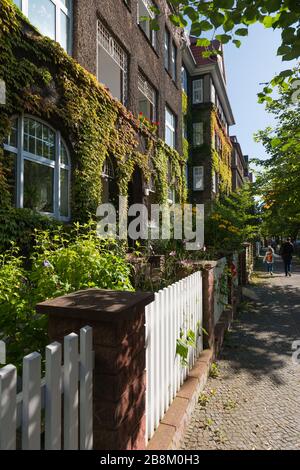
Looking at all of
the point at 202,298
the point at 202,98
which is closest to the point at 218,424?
the point at 202,298

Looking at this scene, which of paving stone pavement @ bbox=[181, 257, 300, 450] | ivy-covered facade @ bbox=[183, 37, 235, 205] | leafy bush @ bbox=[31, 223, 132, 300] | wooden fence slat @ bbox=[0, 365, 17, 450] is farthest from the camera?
ivy-covered facade @ bbox=[183, 37, 235, 205]

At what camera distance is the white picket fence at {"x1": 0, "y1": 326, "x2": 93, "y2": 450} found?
141 centimetres

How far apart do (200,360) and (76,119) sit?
5698 millimetres

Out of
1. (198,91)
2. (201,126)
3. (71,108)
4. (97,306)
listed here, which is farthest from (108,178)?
(198,91)

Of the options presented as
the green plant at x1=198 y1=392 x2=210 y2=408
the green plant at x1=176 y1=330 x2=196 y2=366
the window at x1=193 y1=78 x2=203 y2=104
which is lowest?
the green plant at x1=198 y1=392 x2=210 y2=408

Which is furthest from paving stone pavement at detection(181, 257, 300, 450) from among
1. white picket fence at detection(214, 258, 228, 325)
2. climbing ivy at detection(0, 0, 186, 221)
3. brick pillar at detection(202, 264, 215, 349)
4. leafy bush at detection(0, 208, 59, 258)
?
climbing ivy at detection(0, 0, 186, 221)

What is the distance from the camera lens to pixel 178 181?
15.9 m

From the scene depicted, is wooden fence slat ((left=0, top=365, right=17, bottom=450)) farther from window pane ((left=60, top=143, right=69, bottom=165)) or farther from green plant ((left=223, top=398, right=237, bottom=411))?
window pane ((left=60, top=143, right=69, bottom=165))

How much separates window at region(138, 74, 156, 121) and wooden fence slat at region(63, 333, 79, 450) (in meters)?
12.3

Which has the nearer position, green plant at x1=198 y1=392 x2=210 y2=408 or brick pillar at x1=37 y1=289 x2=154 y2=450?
brick pillar at x1=37 y1=289 x2=154 y2=450

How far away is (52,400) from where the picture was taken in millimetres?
1687

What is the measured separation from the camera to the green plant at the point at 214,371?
16.1ft

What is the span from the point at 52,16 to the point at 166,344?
24.7 feet
